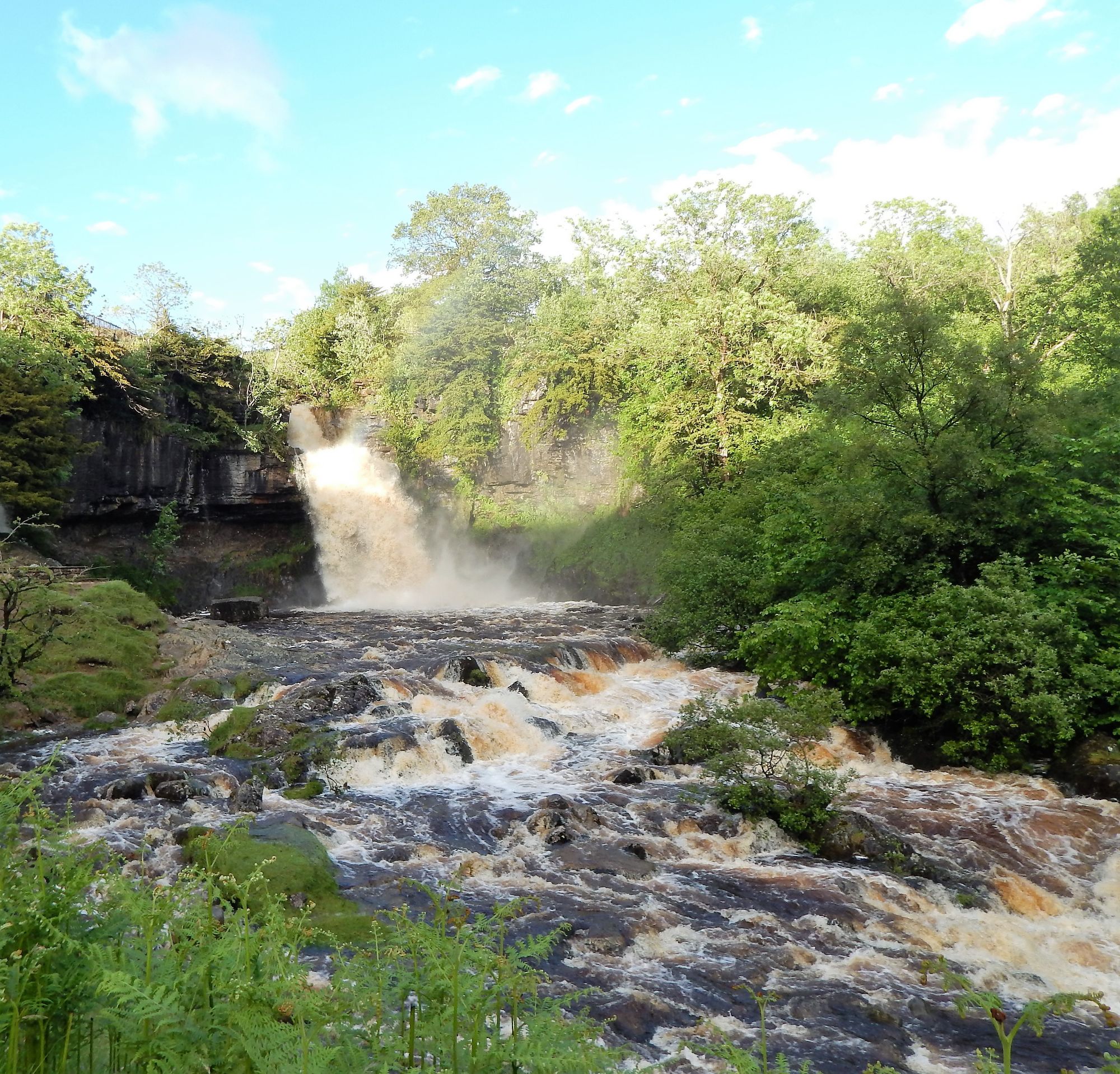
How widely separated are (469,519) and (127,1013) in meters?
31.0

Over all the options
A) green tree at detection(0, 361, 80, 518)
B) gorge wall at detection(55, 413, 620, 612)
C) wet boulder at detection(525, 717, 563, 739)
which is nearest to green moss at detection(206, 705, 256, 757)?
wet boulder at detection(525, 717, 563, 739)

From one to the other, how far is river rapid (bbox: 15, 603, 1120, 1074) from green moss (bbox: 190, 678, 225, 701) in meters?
1.44

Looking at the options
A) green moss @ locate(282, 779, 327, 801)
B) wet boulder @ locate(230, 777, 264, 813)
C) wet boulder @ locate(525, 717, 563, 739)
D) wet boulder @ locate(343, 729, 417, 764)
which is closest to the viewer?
wet boulder @ locate(230, 777, 264, 813)

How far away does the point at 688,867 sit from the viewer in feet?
27.1

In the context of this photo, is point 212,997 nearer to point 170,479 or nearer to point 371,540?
point 170,479

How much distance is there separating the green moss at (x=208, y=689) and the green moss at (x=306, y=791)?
15.6 feet

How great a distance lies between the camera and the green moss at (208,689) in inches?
558

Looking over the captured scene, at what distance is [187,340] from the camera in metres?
29.3

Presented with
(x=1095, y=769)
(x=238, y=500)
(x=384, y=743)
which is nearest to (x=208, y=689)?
(x=384, y=743)

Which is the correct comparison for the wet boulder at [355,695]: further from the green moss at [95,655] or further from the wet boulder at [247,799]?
the green moss at [95,655]

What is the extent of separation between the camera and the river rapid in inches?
226

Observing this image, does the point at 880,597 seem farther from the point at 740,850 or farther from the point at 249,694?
the point at 249,694

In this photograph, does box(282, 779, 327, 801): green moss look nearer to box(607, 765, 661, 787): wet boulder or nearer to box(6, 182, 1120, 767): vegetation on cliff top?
box(607, 765, 661, 787): wet boulder

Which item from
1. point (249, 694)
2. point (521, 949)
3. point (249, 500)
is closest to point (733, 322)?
point (249, 694)
